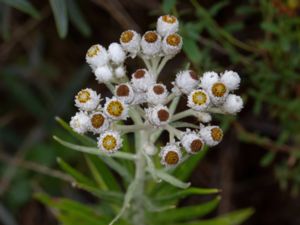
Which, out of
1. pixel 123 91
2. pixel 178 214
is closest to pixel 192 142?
pixel 123 91

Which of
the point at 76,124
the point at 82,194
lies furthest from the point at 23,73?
the point at 76,124

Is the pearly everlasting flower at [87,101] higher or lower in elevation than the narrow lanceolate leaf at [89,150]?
higher

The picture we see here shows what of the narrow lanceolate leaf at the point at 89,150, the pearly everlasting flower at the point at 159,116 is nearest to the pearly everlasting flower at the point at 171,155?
the pearly everlasting flower at the point at 159,116

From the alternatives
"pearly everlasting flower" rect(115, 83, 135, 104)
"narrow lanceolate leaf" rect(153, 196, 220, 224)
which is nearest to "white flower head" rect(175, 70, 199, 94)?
"pearly everlasting flower" rect(115, 83, 135, 104)

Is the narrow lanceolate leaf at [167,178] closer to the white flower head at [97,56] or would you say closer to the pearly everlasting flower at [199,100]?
the pearly everlasting flower at [199,100]

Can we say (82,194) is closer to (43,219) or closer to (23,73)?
(43,219)

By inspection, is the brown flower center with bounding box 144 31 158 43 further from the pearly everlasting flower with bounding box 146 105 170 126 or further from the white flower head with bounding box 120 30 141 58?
the pearly everlasting flower with bounding box 146 105 170 126
